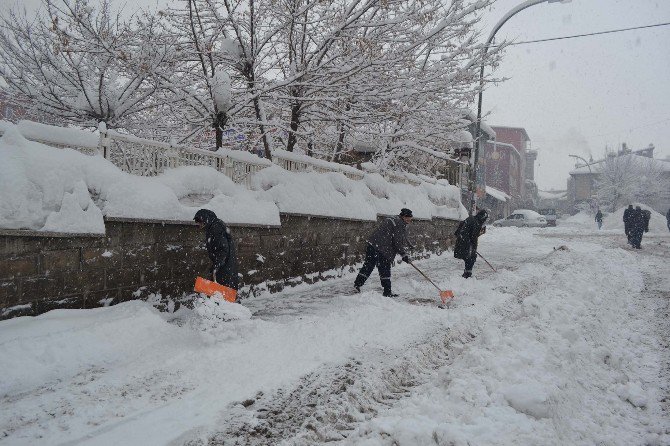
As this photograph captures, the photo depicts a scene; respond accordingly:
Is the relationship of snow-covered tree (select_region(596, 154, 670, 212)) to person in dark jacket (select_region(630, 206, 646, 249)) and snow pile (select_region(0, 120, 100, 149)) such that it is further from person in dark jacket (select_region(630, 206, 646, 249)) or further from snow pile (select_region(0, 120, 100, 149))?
snow pile (select_region(0, 120, 100, 149))

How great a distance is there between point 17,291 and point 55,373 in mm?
1024

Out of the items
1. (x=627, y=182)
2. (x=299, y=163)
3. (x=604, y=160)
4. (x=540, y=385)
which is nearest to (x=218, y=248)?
(x=299, y=163)

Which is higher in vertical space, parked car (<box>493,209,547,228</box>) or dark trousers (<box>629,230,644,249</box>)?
parked car (<box>493,209,547,228</box>)

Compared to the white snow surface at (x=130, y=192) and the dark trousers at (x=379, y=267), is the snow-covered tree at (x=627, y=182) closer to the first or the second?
the white snow surface at (x=130, y=192)

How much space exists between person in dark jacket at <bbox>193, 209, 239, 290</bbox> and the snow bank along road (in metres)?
0.76

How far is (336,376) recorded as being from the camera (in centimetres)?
381

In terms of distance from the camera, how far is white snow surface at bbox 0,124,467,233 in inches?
169

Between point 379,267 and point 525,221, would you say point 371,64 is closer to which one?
point 379,267

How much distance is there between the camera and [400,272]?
10.6 m

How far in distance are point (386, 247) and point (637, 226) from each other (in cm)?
1501

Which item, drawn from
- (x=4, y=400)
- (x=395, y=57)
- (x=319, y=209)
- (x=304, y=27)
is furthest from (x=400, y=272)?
(x=4, y=400)

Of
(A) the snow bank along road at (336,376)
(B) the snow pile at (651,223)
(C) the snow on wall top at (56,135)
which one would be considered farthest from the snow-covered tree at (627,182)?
(C) the snow on wall top at (56,135)

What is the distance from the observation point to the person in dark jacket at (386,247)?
757 centimetres

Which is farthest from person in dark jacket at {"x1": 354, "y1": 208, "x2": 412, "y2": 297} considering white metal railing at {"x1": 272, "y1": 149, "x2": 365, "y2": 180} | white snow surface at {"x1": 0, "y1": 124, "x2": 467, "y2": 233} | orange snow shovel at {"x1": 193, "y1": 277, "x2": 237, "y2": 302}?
orange snow shovel at {"x1": 193, "y1": 277, "x2": 237, "y2": 302}
